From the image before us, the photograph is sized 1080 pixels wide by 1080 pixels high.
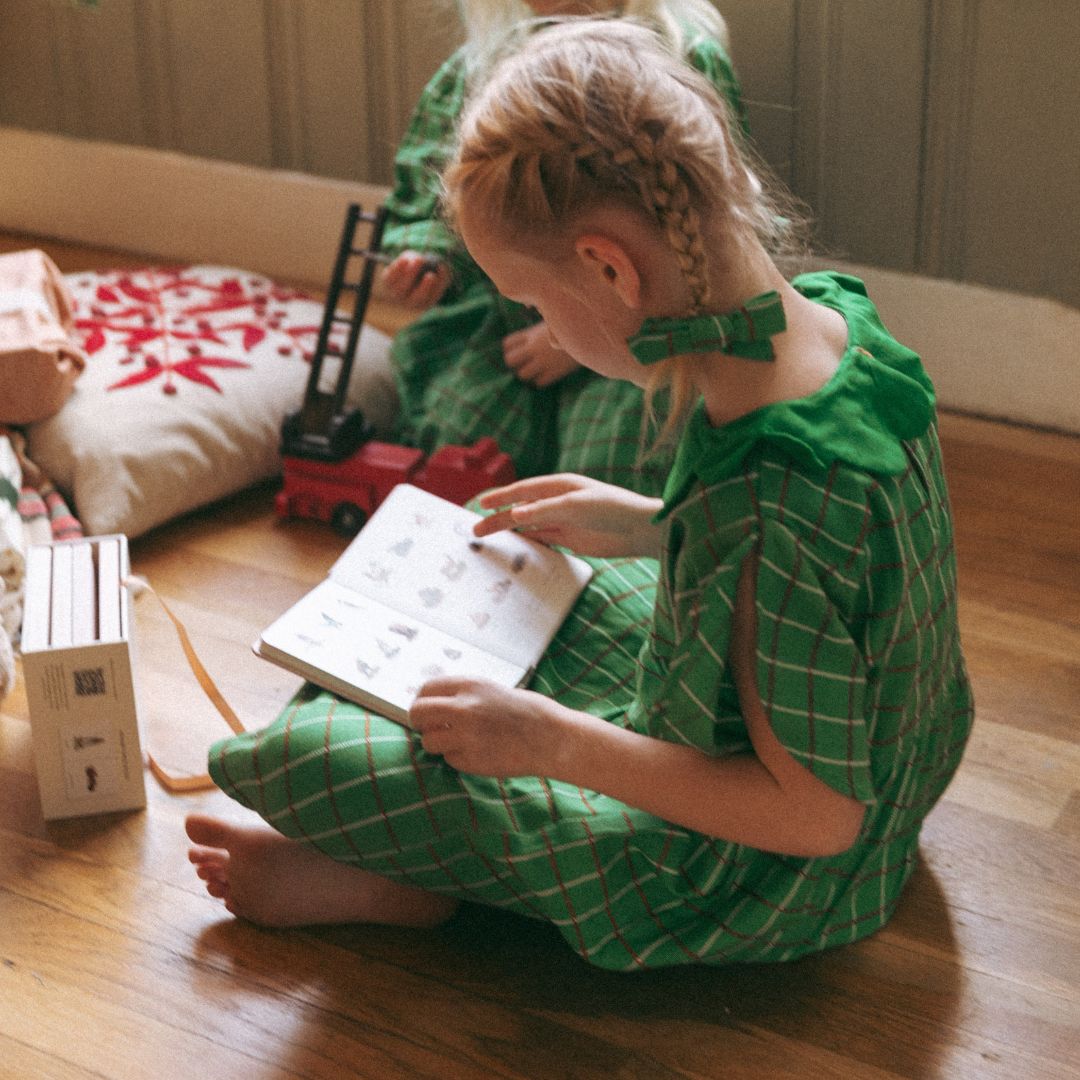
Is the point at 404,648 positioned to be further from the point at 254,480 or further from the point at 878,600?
the point at 254,480

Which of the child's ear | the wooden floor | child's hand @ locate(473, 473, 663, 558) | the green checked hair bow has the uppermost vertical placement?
the child's ear

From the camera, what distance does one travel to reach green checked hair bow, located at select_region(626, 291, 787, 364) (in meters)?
0.92

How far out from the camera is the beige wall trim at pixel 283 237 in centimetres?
206

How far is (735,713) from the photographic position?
41.2 inches

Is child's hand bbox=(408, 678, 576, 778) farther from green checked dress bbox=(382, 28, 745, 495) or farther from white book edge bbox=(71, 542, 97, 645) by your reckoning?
green checked dress bbox=(382, 28, 745, 495)

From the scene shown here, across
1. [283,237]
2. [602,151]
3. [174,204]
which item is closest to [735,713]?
[602,151]

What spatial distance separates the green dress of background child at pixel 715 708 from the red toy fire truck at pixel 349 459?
1.77 feet

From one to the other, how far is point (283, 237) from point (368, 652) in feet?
5.13

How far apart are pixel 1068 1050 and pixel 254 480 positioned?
1.23m

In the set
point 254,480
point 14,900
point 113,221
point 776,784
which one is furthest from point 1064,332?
Result: point 113,221

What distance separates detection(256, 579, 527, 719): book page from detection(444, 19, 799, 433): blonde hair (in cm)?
42

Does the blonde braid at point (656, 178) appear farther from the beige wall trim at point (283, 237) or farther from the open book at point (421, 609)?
the beige wall trim at point (283, 237)

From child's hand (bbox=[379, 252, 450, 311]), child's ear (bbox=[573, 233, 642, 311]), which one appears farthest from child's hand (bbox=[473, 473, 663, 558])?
child's hand (bbox=[379, 252, 450, 311])

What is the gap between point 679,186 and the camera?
0.90m
